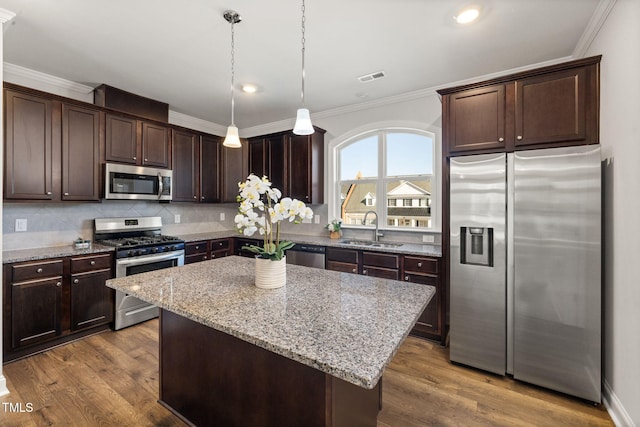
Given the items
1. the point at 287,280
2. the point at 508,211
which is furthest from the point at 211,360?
the point at 508,211

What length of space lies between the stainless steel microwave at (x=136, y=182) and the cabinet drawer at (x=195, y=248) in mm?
690

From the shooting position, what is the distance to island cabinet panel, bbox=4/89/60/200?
8.43ft

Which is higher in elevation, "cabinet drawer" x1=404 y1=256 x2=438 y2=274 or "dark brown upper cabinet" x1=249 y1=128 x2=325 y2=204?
"dark brown upper cabinet" x1=249 y1=128 x2=325 y2=204

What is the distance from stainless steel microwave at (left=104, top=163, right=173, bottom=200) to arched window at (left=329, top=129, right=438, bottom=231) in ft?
7.49

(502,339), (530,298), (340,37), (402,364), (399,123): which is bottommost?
(402,364)

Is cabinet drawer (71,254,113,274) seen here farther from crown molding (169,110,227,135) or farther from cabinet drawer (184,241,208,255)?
crown molding (169,110,227,135)

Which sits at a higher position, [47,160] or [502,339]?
[47,160]

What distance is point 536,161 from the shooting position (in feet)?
7.16

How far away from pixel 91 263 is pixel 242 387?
8.13 feet

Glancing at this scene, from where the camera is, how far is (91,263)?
2.94 m

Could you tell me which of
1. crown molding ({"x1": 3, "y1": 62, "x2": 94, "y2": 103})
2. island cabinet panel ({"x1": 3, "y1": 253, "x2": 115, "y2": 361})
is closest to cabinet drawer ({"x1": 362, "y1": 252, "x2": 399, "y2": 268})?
island cabinet panel ({"x1": 3, "y1": 253, "x2": 115, "y2": 361})

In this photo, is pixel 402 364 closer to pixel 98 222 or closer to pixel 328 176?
pixel 328 176

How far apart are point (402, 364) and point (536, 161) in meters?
1.97

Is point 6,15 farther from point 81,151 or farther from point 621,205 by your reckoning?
point 621,205
